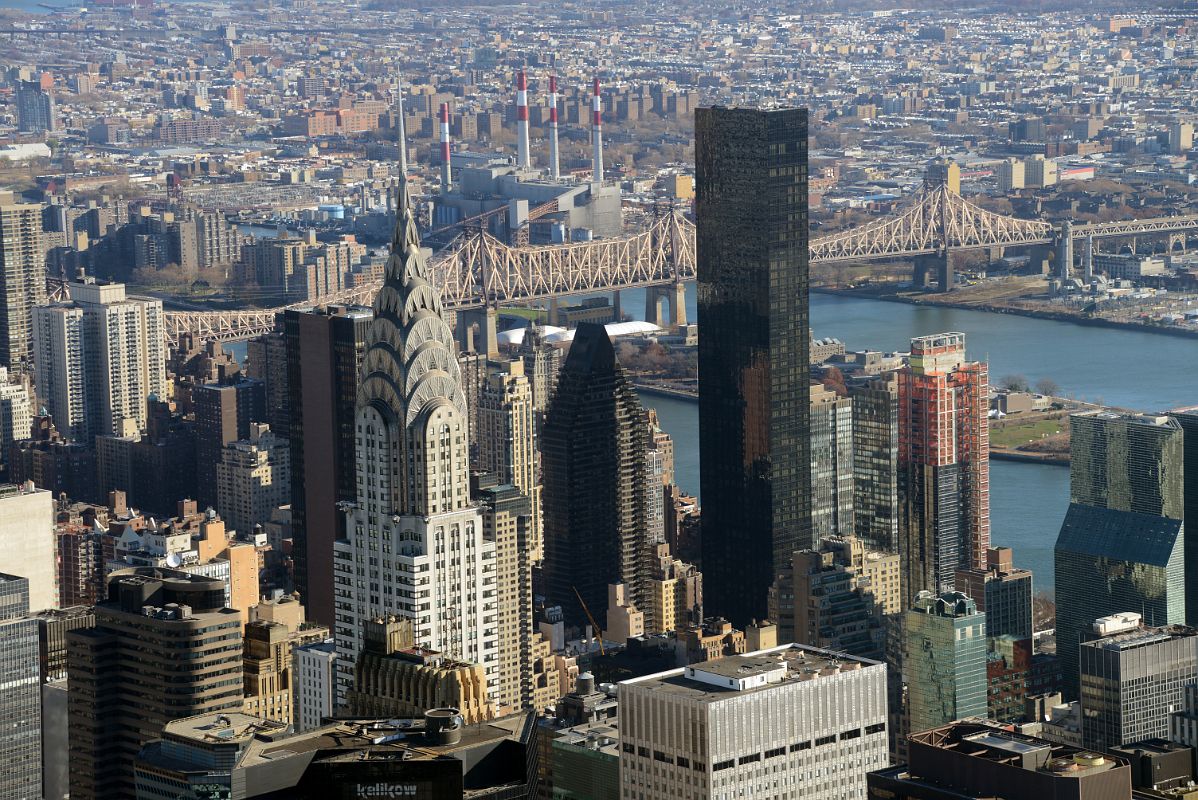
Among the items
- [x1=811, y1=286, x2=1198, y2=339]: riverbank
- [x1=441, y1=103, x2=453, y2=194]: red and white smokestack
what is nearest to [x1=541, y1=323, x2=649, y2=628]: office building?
[x1=811, y1=286, x2=1198, y2=339]: riverbank

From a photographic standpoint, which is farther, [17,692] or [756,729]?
[17,692]

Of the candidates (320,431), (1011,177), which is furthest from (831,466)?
(1011,177)

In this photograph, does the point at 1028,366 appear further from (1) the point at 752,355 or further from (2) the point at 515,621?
(2) the point at 515,621

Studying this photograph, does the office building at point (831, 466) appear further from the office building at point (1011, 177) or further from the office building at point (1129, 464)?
the office building at point (1011, 177)

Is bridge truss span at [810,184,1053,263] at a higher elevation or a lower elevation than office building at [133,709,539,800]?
lower

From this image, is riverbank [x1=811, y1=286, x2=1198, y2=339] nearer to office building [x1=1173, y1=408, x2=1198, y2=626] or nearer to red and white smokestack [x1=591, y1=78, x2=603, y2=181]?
red and white smokestack [x1=591, y1=78, x2=603, y2=181]

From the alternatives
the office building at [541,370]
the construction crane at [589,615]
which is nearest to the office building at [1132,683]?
the construction crane at [589,615]
